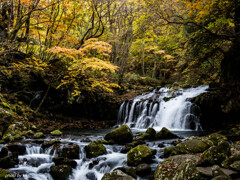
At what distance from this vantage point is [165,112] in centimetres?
1263

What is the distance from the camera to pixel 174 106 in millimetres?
12547

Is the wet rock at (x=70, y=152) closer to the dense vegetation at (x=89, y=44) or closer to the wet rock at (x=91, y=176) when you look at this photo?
Answer: the wet rock at (x=91, y=176)

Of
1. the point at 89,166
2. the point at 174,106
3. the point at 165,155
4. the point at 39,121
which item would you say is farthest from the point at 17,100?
the point at 174,106

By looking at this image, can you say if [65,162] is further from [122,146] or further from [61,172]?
[122,146]

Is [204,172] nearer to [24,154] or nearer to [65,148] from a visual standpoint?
[65,148]

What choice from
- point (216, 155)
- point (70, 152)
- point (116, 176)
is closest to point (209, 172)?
point (216, 155)

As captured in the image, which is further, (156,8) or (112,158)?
(156,8)

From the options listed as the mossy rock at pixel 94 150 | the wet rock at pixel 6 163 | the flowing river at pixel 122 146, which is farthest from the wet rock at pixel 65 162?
the wet rock at pixel 6 163

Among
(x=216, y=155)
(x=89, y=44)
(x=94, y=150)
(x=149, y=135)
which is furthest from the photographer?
(x=89, y=44)

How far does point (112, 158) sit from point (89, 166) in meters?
0.86

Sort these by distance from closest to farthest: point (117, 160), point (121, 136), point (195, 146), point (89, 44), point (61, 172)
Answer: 1. point (61, 172)
2. point (195, 146)
3. point (117, 160)
4. point (121, 136)
5. point (89, 44)

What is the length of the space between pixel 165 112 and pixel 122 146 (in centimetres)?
666

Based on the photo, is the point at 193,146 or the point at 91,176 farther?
the point at 193,146

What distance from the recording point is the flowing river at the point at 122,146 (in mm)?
5196
